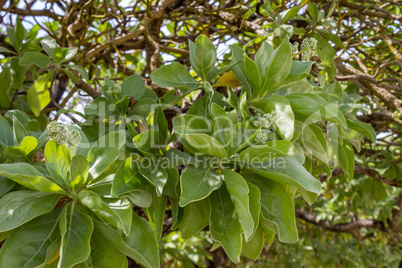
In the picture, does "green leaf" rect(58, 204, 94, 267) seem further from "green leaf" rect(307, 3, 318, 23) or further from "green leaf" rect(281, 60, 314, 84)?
"green leaf" rect(307, 3, 318, 23)

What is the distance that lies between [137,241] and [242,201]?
0.27 meters

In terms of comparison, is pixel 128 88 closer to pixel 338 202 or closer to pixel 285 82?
pixel 285 82

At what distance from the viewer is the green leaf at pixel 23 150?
1.05 m

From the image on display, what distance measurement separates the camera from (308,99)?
3.31 ft

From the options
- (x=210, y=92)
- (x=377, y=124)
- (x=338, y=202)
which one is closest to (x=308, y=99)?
(x=210, y=92)

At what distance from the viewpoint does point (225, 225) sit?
0.94 m

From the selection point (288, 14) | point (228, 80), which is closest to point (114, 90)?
point (228, 80)

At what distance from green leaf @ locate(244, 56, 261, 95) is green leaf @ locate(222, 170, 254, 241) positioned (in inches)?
10.9

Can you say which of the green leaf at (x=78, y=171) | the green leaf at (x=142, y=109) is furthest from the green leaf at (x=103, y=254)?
the green leaf at (x=142, y=109)

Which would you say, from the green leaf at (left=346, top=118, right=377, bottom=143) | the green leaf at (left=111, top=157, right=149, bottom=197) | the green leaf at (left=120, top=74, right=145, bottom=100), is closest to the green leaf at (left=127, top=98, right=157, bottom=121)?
the green leaf at (left=120, top=74, right=145, bottom=100)

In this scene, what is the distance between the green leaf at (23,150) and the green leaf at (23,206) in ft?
0.66

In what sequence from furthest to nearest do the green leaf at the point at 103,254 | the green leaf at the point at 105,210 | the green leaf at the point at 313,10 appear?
the green leaf at the point at 313,10, the green leaf at the point at 103,254, the green leaf at the point at 105,210

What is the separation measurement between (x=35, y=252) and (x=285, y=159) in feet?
2.05

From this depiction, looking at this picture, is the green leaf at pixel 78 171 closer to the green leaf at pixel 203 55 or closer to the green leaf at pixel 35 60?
the green leaf at pixel 203 55
